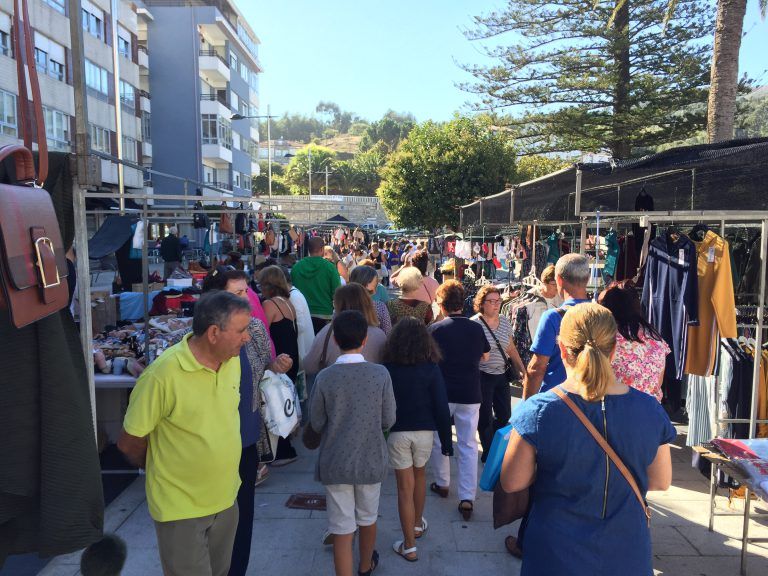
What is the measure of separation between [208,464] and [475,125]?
25624 mm

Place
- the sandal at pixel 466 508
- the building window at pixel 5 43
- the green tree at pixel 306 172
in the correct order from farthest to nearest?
the green tree at pixel 306 172 < the building window at pixel 5 43 < the sandal at pixel 466 508

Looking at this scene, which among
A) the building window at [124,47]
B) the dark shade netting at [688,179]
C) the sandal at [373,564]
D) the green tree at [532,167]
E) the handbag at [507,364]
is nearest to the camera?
the sandal at [373,564]

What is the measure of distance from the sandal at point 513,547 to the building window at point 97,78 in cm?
2921

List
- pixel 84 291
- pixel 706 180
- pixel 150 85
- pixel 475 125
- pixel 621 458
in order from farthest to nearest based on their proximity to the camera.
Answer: pixel 150 85 → pixel 475 125 → pixel 706 180 → pixel 84 291 → pixel 621 458

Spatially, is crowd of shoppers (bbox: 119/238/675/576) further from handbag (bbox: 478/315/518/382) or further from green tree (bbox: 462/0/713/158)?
green tree (bbox: 462/0/713/158)

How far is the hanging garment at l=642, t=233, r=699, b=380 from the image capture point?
4559 mm

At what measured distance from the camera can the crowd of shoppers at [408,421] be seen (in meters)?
2.28

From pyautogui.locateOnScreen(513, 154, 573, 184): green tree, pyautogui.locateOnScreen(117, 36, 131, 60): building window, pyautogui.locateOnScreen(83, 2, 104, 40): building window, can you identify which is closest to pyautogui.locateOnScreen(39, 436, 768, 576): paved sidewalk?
pyautogui.locateOnScreen(513, 154, 573, 184): green tree

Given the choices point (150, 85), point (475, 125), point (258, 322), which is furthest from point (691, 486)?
point (150, 85)

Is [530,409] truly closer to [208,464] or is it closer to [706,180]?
[208,464]

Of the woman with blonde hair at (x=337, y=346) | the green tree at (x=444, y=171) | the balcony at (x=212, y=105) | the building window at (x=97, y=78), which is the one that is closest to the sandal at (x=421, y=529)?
the woman with blonde hair at (x=337, y=346)

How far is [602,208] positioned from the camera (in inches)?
256

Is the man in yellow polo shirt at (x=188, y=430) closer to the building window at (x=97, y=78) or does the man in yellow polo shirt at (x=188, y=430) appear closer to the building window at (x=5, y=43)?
the building window at (x=5, y=43)

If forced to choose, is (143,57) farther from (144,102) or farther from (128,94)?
(128,94)
